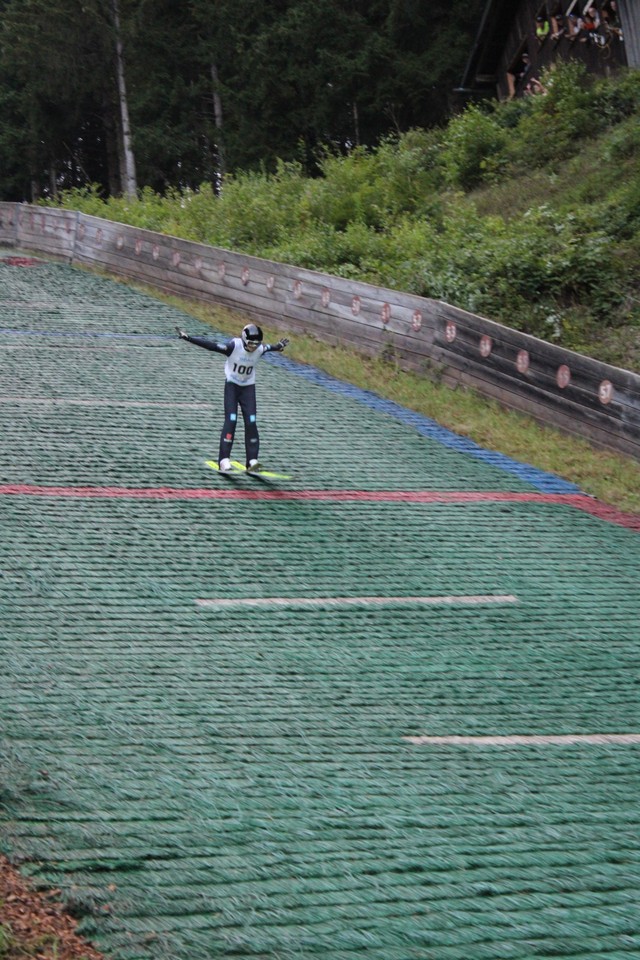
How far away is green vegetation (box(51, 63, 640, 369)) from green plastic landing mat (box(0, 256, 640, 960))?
5.08 meters

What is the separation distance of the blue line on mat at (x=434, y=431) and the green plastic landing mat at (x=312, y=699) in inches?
12.0

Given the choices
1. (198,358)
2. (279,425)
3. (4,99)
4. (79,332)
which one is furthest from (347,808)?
(4,99)

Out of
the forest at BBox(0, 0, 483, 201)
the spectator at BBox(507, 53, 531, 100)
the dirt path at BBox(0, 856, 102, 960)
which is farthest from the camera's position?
the forest at BBox(0, 0, 483, 201)

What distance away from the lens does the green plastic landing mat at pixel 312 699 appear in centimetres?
524

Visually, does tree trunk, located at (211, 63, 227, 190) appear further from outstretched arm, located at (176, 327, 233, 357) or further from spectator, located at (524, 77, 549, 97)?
outstretched arm, located at (176, 327, 233, 357)

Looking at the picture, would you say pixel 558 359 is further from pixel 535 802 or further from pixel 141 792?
pixel 141 792

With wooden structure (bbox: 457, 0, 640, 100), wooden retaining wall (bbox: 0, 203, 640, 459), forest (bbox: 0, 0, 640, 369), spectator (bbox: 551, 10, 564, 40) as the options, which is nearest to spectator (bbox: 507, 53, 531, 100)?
wooden structure (bbox: 457, 0, 640, 100)

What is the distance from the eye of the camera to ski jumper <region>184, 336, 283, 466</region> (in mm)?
12141

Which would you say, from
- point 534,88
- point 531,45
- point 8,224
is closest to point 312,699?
point 8,224

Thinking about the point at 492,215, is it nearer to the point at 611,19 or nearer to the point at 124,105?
the point at 611,19

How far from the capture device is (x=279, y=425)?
15.0m

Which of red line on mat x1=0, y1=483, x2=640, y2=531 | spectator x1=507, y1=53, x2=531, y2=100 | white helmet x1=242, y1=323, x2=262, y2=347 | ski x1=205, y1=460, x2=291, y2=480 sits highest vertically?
spectator x1=507, y1=53, x2=531, y2=100

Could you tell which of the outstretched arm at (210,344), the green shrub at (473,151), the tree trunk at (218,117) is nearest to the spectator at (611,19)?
the green shrub at (473,151)

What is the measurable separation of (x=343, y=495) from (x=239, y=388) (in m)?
1.52
